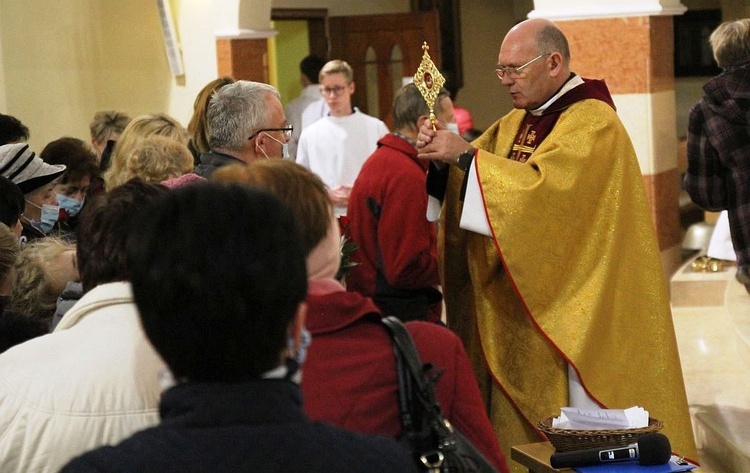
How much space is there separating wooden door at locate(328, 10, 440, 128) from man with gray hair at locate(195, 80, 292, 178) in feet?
22.7

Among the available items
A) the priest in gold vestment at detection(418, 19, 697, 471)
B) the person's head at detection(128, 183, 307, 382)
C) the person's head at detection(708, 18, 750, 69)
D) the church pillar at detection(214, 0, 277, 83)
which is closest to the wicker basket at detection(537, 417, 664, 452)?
the priest in gold vestment at detection(418, 19, 697, 471)

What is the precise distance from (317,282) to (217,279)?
0.67 m

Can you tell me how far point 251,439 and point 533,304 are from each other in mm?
2795

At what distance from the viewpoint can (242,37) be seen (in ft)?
29.9

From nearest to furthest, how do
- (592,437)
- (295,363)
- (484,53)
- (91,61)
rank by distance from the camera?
(295,363), (592,437), (91,61), (484,53)

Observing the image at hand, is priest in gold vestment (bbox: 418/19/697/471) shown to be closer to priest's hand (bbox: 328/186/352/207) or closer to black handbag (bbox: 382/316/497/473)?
black handbag (bbox: 382/316/497/473)

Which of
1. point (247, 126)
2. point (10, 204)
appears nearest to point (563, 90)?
point (247, 126)

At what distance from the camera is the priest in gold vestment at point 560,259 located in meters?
3.98

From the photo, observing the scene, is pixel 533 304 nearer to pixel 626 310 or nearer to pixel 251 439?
pixel 626 310

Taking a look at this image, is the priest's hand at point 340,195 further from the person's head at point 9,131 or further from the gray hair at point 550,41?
the gray hair at point 550,41

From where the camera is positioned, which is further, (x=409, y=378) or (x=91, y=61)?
(x=91, y=61)

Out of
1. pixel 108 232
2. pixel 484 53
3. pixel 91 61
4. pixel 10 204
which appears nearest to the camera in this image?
pixel 108 232

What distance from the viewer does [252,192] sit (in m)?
1.33

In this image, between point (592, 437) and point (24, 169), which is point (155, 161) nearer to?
point (24, 169)
